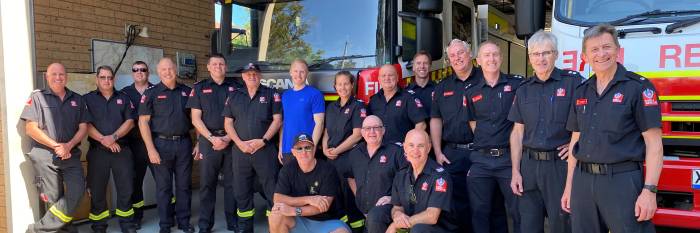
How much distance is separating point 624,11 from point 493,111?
1.11 m

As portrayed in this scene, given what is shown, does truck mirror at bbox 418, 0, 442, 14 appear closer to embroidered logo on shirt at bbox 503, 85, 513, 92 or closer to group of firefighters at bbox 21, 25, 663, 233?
group of firefighters at bbox 21, 25, 663, 233

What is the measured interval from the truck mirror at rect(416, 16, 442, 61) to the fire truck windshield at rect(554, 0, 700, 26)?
93 centimetres

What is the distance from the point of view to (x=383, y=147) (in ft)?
13.7

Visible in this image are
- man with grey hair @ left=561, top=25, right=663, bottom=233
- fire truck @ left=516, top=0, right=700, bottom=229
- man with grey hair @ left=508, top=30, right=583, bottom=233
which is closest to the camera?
man with grey hair @ left=561, top=25, right=663, bottom=233

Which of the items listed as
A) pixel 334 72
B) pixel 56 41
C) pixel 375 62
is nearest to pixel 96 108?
pixel 56 41

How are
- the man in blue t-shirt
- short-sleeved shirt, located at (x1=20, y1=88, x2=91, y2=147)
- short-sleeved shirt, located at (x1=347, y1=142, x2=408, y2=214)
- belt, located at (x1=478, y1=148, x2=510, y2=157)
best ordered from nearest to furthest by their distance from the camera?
belt, located at (x1=478, y1=148, x2=510, y2=157)
short-sleeved shirt, located at (x1=347, y1=142, x2=408, y2=214)
the man in blue t-shirt
short-sleeved shirt, located at (x1=20, y1=88, x2=91, y2=147)

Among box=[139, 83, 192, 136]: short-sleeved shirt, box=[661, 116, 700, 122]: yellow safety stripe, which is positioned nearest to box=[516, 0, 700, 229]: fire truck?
box=[661, 116, 700, 122]: yellow safety stripe

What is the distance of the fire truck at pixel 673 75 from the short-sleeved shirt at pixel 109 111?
402 cm

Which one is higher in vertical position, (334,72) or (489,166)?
(334,72)

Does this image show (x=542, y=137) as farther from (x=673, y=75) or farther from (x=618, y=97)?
(x=673, y=75)

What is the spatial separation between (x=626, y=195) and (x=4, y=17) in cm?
514

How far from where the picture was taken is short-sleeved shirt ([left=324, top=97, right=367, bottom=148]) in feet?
15.1

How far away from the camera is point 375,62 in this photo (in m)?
4.68

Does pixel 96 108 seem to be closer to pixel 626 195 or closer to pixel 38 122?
pixel 38 122
